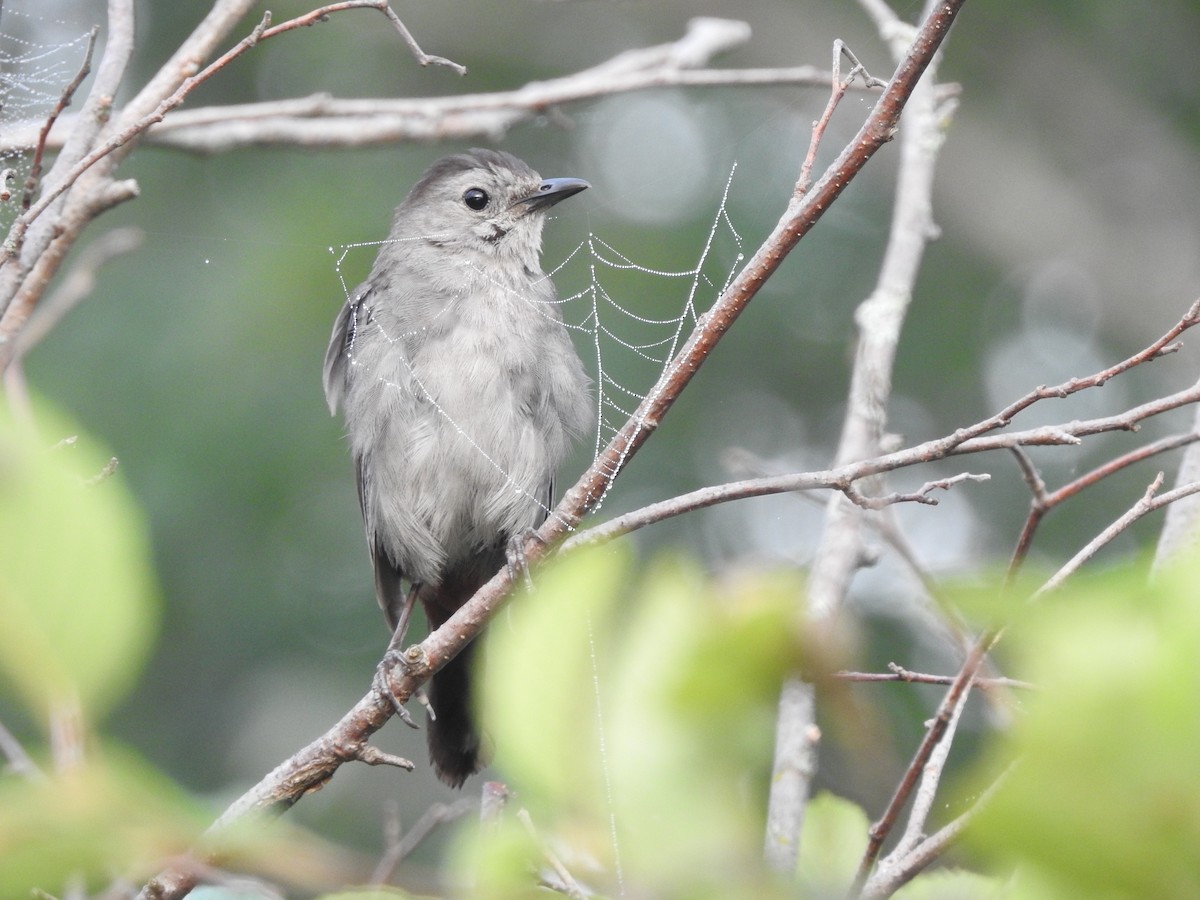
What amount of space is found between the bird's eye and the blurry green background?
61 cm

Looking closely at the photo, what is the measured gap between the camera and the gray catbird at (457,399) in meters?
3.97

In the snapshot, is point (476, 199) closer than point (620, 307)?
Yes

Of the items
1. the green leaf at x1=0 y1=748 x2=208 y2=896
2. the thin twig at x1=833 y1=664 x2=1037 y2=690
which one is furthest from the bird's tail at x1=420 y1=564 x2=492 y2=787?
the green leaf at x1=0 y1=748 x2=208 y2=896

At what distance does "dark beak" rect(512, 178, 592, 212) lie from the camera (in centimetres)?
449

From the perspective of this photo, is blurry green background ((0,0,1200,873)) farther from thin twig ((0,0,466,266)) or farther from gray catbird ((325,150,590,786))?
thin twig ((0,0,466,266))

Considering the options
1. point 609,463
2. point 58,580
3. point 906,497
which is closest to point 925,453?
point 906,497

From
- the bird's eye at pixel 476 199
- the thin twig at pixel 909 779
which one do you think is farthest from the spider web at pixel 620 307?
the thin twig at pixel 909 779

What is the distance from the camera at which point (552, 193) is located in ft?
14.8

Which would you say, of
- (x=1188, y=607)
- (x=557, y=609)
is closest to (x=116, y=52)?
(x=557, y=609)

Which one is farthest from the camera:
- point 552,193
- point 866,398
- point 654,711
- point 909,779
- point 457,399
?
point 552,193

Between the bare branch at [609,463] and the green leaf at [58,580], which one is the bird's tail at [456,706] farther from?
the green leaf at [58,580]

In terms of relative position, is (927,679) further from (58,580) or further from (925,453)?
(58,580)

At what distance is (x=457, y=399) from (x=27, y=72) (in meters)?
1.81

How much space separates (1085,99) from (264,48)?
5.87m
